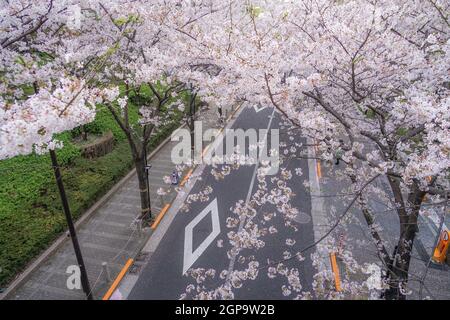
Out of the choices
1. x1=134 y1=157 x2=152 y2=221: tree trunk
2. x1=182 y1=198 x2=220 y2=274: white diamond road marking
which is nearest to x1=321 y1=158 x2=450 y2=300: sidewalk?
x1=182 y1=198 x2=220 y2=274: white diamond road marking

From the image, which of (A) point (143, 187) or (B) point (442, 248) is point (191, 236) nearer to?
(A) point (143, 187)

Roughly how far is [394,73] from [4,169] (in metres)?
14.0

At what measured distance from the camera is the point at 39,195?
12.5 meters

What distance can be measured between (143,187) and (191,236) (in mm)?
2699

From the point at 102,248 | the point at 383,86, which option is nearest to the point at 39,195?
the point at 102,248

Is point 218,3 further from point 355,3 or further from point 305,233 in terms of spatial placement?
point 305,233

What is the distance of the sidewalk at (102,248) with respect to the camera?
10.1m

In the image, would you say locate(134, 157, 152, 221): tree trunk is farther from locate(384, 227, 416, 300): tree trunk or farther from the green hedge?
locate(384, 227, 416, 300): tree trunk

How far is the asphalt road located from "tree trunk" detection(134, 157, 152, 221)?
45.5 inches

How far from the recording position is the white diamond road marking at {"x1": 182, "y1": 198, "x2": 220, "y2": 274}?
462 inches

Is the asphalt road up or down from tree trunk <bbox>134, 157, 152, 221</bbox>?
down

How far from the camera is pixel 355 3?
1056 centimetres

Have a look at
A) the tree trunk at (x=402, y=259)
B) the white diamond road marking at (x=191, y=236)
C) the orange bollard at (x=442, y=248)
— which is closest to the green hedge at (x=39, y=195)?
the white diamond road marking at (x=191, y=236)
